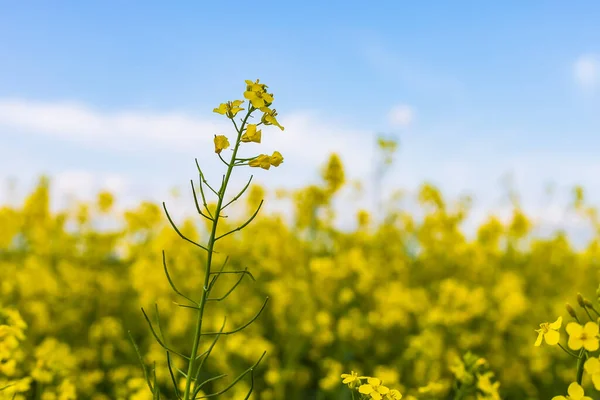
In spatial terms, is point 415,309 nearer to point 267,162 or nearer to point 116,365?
point 116,365

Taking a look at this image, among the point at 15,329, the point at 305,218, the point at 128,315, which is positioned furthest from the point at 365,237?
the point at 15,329

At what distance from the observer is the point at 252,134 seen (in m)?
1.45

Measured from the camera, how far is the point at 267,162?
4.87 feet

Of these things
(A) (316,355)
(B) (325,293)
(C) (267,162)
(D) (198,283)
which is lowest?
(C) (267,162)

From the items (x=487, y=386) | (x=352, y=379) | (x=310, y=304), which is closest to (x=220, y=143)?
(x=352, y=379)

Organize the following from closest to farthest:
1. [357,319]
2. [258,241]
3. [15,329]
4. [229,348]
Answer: [15,329] < [229,348] < [357,319] < [258,241]

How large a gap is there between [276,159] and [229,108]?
0.56 ft

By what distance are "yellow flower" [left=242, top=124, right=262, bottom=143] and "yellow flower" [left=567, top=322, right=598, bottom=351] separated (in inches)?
31.0

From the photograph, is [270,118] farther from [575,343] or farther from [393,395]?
→ [575,343]

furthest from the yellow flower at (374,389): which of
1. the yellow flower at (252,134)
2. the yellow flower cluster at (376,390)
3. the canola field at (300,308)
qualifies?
the canola field at (300,308)

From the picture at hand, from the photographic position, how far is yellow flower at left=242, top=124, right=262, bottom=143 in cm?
144

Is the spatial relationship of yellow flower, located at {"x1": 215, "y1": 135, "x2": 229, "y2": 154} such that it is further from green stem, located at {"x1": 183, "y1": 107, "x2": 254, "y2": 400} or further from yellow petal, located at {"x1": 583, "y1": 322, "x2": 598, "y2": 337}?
yellow petal, located at {"x1": 583, "y1": 322, "x2": 598, "y2": 337}

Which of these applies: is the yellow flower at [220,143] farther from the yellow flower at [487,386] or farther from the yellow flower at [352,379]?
the yellow flower at [487,386]

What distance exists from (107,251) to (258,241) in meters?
2.28
